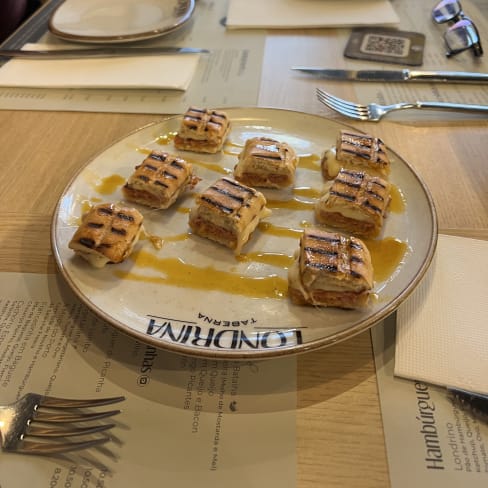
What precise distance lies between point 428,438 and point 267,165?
1.22 metres

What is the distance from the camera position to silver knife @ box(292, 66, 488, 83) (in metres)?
2.72

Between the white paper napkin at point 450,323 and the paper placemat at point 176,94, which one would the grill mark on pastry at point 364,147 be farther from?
the paper placemat at point 176,94

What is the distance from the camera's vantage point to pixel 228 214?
164cm

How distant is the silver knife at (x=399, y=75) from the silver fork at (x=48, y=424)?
7.97ft

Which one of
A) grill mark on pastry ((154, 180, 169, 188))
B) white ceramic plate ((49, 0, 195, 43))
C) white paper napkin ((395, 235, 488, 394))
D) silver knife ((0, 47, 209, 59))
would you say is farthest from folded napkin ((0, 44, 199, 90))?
white paper napkin ((395, 235, 488, 394))

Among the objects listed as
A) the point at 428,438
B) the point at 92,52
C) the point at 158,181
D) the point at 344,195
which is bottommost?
the point at 428,438

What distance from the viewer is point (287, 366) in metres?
1.36

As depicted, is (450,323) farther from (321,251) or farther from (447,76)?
(447,76)

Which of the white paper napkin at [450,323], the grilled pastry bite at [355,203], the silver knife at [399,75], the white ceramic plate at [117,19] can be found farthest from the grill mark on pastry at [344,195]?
the white ceramic plate at [117,19]

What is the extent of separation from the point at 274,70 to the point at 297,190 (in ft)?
4.45

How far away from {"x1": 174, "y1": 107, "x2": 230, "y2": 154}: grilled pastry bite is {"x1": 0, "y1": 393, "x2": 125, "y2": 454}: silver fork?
4.27 ft

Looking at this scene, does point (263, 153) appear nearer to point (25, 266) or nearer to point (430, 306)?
point (430, 306)

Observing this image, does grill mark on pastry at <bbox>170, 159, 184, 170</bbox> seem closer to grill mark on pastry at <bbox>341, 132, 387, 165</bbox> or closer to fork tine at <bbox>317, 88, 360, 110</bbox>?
grill mark on pastry at <bbox>341, 132, 387, 165</bbox>

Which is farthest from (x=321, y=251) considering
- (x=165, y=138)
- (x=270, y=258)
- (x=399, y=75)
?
(x=399, y=75)
